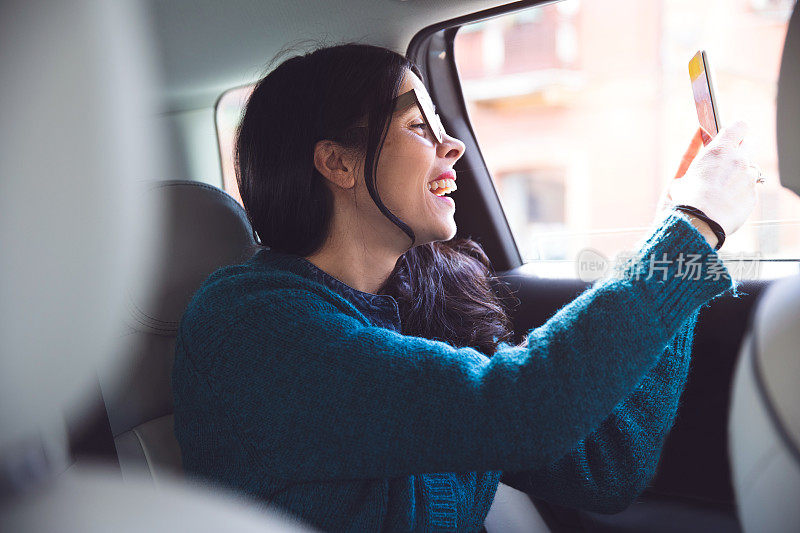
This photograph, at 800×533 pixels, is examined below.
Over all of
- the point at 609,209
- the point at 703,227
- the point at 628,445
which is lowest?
the point at 628,445

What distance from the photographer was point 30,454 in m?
0.38

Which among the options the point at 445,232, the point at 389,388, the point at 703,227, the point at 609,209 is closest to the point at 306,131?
the point at 445,232

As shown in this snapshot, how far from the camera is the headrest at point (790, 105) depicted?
0.90 m

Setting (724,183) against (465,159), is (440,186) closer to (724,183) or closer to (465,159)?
(724,183)

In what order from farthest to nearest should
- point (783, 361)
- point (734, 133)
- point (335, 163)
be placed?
point (335, 163) → point (734, 133) → point (783, 361)

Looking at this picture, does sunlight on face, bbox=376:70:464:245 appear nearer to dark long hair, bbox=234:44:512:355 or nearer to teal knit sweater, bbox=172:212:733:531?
dark long hair, bbox=234:44:512:355

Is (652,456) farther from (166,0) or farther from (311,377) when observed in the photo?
(166,0)

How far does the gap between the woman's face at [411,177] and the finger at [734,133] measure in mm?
416

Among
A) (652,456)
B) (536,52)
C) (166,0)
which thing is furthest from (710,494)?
(536,52)

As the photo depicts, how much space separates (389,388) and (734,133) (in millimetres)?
551

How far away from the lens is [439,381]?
2.23 feet

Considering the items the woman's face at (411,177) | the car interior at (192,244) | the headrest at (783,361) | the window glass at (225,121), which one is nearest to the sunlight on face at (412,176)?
the woman's face at (411,177)

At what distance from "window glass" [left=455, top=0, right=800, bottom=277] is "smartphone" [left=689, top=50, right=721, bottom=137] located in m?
0.02

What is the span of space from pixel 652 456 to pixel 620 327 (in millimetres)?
404
